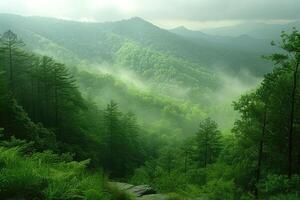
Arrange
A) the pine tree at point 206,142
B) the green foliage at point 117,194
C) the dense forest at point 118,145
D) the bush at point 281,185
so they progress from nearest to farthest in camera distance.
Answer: the dense forest at point 118,145, the green foliage at point 117,194, the bush at point 281,185, the pine tree at point 206,142

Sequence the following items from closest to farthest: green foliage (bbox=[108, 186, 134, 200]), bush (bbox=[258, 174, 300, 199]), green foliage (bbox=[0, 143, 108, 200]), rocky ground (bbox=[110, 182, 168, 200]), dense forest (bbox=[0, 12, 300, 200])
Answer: green foliage (bbox=[0, 143, 108, 200]) < dense forest (bbox=[0, 12, 300, 200]) < green foliage (bbox=[108, 186, 134, 200]) < rocky ground (bbox=[110, 182, 168, 200]) < bush (bbox=[258, 174, 300, 199])

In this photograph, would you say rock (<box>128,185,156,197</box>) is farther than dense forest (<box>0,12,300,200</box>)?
Yes

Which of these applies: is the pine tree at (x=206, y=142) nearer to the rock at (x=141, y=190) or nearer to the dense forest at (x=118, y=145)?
the dense forest at (x=118, y=145)

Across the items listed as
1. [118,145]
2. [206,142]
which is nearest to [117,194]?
[206,142]

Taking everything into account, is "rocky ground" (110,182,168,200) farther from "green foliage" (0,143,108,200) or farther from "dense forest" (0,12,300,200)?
"green foliage" (0,143,108,200)

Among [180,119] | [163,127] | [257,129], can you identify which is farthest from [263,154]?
[180,119]

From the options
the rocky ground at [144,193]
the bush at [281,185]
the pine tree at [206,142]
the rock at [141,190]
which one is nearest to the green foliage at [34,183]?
the rocky ground at [144,193]

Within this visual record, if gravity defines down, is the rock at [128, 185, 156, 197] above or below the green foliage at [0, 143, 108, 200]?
below

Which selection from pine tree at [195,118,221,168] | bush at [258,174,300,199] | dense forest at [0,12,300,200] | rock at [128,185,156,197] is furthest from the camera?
pine tree at [195,118,221,168]

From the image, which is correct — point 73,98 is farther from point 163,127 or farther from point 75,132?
point 163,127

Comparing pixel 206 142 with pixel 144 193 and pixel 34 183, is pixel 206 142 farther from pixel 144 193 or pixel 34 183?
pixel 34 183

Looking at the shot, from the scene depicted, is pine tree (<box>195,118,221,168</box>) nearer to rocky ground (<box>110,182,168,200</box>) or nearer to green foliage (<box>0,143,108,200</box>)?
rocky ground (<box>110,182,168,200</box>)

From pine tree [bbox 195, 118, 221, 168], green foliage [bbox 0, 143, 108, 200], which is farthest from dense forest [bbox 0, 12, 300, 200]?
pine tree [bbox 195, 118, 221, 168]

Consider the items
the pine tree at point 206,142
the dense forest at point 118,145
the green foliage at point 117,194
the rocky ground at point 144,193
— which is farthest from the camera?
the pine tree at point 206,142
